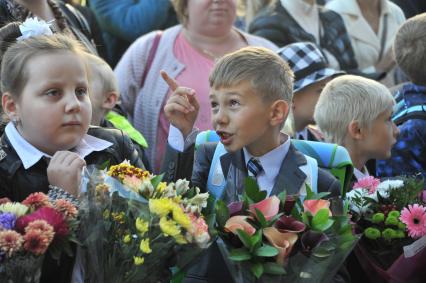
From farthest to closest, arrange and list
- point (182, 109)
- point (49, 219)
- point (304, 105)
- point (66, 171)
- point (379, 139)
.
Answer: point (304, 105)
point (379, 139)
point (182, 109)
point (66, 171)
point (49, 219)

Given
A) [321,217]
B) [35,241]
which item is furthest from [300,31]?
[35,241]

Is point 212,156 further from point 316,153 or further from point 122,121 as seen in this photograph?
point 122,121

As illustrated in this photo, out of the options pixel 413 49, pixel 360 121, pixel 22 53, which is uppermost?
pixel 22 53

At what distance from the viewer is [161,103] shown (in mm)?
6180

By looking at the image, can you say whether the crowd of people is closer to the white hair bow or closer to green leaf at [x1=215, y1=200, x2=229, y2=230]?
the white hair bow

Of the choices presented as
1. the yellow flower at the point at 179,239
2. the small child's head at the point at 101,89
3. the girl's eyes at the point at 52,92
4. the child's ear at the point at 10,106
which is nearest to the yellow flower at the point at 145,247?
the yellow flower at the point at 179,239

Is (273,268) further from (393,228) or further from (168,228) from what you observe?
(393,228)

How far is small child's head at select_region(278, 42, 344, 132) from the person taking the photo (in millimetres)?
6117

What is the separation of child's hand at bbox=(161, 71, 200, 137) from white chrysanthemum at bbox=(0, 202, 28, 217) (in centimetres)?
119

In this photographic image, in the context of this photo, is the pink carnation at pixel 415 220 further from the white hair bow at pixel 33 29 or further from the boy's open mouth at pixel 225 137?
the white hair bow at pixel 33 29

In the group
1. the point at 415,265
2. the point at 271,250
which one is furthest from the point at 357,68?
the point at 271,250

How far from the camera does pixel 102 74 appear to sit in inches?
215

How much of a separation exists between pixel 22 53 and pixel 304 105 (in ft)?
8.41

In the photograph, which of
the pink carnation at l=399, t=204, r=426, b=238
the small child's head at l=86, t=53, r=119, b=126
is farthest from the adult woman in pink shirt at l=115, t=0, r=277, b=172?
the pink carnation at l=399, t=204, r=426, b=238
